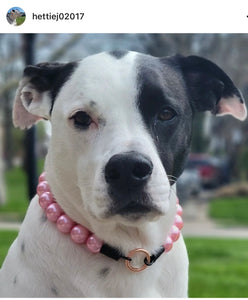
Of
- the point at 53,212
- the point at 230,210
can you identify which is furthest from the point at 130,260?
the point at 230,210

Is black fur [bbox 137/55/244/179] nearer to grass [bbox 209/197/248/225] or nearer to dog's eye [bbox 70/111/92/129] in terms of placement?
dog's eye [bbox 70/111/92/129]

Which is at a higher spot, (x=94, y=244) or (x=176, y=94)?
(x=176, y=94)

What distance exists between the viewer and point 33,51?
191 cm

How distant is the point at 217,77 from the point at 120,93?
380mm

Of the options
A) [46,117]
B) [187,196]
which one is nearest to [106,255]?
[46,117]

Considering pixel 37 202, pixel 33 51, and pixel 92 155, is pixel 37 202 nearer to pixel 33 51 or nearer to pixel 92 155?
pixel 92 155

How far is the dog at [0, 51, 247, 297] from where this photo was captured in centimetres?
122

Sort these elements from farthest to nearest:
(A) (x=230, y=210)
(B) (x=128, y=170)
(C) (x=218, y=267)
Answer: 1. (A) (x=230, y=210)
2. (C) (x=218, y=267)
3. (B) (x=128, y=170)

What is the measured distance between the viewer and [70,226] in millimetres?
1378

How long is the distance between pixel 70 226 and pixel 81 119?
0.30 meters

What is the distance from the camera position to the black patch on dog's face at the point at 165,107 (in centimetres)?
131

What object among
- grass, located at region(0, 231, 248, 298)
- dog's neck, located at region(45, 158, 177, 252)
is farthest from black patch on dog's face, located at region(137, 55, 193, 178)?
grass, located at region(0, 231, 248, 298)

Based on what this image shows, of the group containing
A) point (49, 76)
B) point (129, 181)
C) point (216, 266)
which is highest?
point (49, 76)
